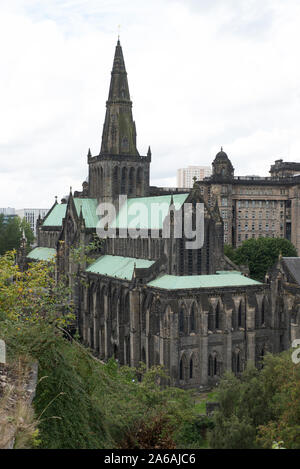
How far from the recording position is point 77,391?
15234 mm

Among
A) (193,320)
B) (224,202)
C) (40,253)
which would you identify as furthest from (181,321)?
(224,202)

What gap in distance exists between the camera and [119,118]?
275 feet

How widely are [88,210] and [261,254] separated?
3738 cm

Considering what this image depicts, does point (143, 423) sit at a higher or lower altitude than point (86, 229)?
lower

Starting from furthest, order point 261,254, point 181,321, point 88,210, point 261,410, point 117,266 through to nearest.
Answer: point 261,254 < point 88,210 < point 117,266 < point 181,321 < point 261,410

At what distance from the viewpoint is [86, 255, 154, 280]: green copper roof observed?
6512 cm

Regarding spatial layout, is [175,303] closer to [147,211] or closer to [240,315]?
[240,315]

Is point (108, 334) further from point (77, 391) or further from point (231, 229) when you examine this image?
point (231, 229)

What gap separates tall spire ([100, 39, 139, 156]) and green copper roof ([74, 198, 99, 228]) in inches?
333

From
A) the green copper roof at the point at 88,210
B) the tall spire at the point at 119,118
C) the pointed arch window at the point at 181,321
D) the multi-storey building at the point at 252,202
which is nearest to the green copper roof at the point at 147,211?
the green copper roof at the point at 88,210

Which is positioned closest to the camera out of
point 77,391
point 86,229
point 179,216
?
point 77,391
